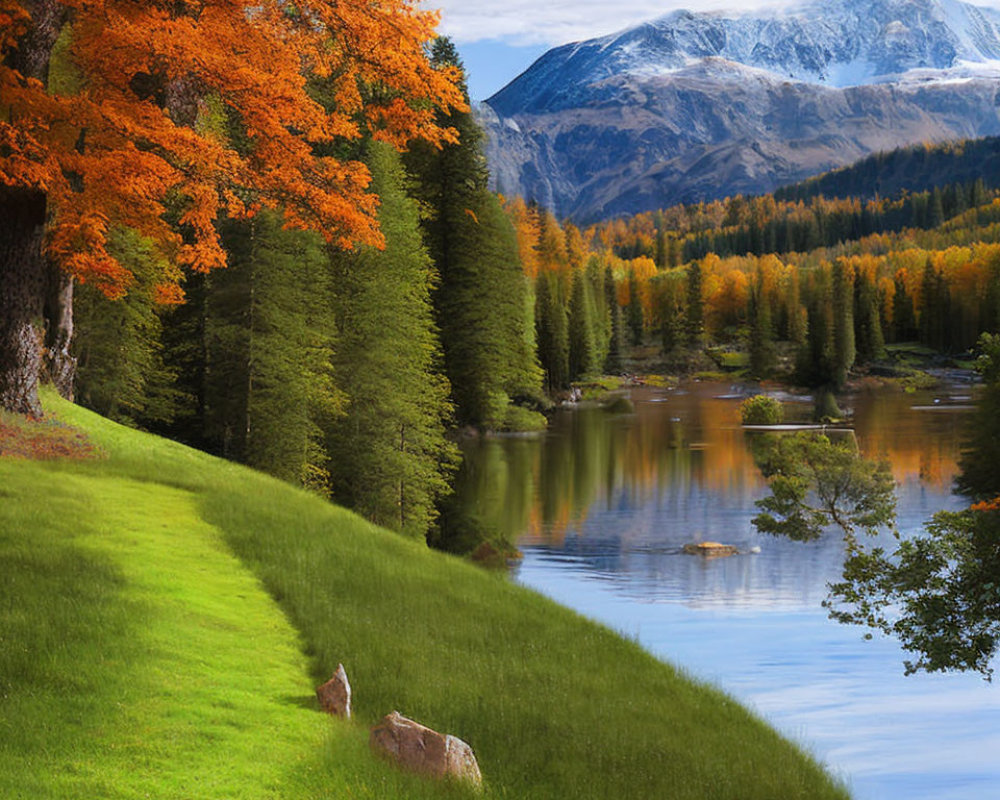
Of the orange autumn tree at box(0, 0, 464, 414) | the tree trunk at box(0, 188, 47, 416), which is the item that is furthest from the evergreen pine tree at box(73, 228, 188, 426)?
the tree trunk at box(0, 188, 47, 416)

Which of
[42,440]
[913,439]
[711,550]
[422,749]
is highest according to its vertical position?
[42,440]

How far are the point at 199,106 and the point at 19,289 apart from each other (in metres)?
4.93

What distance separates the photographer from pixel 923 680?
25047 millimetres

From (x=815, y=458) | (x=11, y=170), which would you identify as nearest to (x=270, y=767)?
(x=11, y=170)

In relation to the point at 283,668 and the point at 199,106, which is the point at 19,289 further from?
the point at 283,668

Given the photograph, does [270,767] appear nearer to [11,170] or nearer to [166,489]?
[166,489]

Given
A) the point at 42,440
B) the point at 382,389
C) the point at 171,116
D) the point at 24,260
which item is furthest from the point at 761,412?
the point at 24,260

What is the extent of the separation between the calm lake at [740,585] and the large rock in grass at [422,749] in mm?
→ 8270

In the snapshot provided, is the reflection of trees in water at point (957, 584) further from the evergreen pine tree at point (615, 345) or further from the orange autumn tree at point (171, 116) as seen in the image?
the evergreen pine tree at point (615, 345)

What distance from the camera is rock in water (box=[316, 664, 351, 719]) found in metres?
10.8

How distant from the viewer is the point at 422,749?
959 centimetres

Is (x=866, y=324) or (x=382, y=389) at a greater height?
(x=866, y=324)

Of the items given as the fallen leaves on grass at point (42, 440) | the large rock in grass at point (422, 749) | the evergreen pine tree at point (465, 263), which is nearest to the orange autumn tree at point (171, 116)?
the fallen leaves on grass at point (42, 440)

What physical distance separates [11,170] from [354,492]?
753 inches
